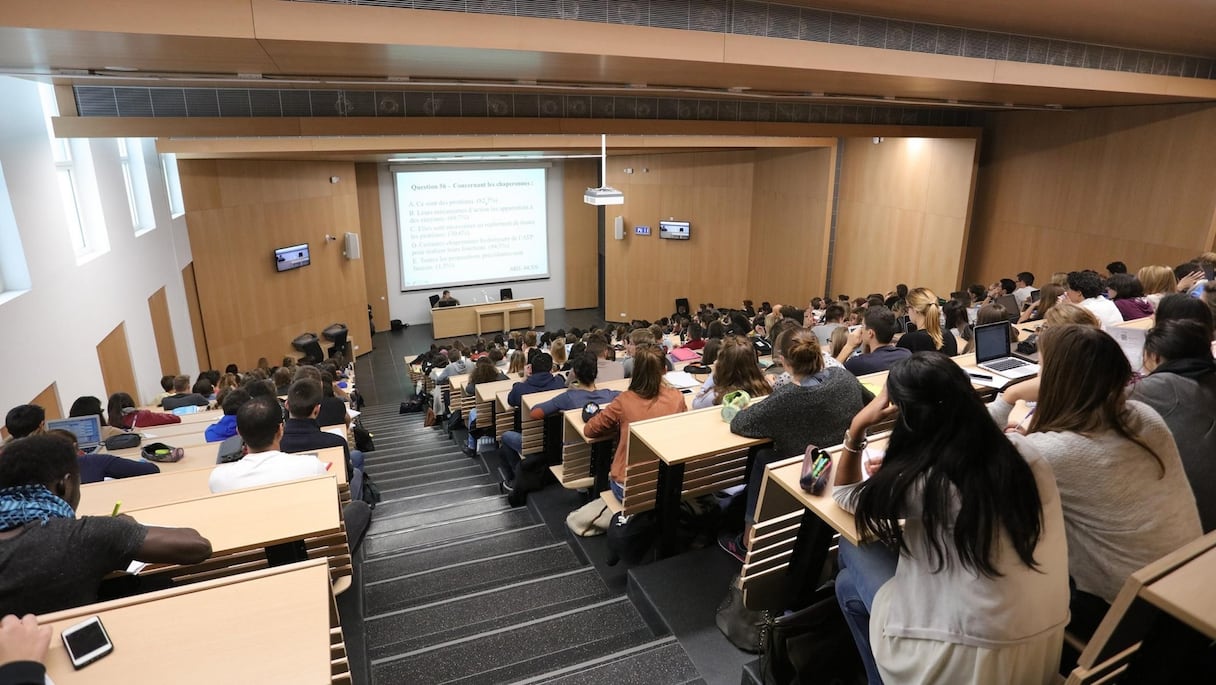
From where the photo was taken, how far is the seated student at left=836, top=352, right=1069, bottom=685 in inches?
58.3

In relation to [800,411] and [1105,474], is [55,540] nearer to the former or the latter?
[800,411]

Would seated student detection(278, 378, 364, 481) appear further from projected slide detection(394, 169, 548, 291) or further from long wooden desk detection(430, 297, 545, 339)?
projected slide detection(394, 169, 548, 291)

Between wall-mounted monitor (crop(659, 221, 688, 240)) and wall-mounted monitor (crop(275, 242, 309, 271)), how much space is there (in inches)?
293

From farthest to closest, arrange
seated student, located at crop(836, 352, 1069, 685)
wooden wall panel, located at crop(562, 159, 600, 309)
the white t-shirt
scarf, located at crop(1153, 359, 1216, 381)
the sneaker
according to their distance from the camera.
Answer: wooden wall panel, located at crop(562, 159, 600, 309) < the sneaker < the white t-shirt < scarf, located at crop(1153, 359, 1216, 381) < seated student, located at crop(836, 352, 1069, 685)

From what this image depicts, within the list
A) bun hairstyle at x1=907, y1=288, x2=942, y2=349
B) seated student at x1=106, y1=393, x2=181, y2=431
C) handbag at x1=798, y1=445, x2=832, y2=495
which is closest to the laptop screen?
bun hairstyle at x1=907, y1=288, x2=942, y2=349

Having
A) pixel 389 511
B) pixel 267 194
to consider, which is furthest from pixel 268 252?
pixel 389 511

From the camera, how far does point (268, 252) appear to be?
11.2 m

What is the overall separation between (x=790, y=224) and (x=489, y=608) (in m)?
10.8

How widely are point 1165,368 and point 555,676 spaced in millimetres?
2555

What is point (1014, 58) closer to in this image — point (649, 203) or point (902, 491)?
point (902, 491)

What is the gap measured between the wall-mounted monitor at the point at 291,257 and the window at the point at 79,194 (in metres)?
4.59

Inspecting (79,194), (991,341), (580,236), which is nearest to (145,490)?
(991,341)

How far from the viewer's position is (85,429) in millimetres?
4348

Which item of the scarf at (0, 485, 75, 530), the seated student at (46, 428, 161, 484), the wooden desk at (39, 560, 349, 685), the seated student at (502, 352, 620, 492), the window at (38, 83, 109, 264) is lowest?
the seated student at (46, 428, 161, 484)
